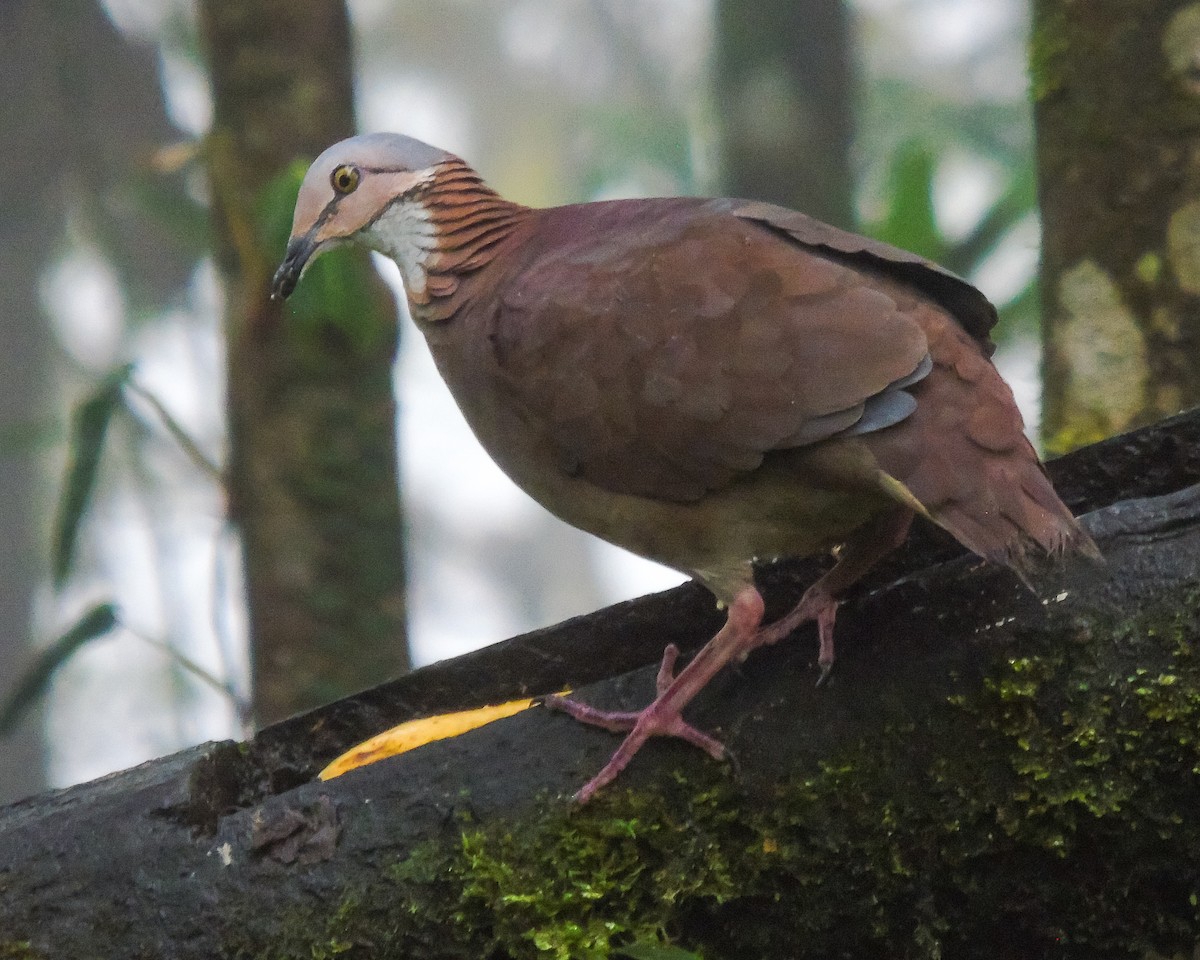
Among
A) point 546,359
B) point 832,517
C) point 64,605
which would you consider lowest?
point 832,517

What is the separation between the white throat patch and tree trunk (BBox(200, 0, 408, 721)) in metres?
1.21

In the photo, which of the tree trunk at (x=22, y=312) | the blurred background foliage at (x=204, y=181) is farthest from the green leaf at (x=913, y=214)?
the tree trunk at (x=22, y=312)

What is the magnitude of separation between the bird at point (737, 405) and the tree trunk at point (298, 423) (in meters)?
1.59

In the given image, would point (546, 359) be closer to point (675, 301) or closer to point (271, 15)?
point (675, 301)

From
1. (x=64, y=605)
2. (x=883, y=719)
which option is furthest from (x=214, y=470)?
(x=64, y=605)

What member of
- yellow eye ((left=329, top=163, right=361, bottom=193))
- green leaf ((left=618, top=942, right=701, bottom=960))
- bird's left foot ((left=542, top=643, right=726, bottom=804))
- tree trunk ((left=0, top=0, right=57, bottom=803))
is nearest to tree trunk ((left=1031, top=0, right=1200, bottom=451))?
bird's left foot ((left=542, top=643, right=726, bottom=804))

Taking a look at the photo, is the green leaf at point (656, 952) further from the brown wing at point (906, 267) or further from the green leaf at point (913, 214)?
the green leaf at point (913, 214)

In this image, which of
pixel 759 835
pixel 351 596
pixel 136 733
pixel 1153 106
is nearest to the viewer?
pixel 759 835

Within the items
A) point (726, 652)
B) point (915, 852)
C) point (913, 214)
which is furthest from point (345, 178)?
point (913, 214)

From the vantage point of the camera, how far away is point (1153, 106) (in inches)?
122

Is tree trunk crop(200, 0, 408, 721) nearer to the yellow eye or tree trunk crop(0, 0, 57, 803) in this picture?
the yellow eye

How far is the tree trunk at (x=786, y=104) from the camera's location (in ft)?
18.3

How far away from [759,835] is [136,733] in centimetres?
1034

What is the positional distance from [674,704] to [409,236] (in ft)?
3.92
